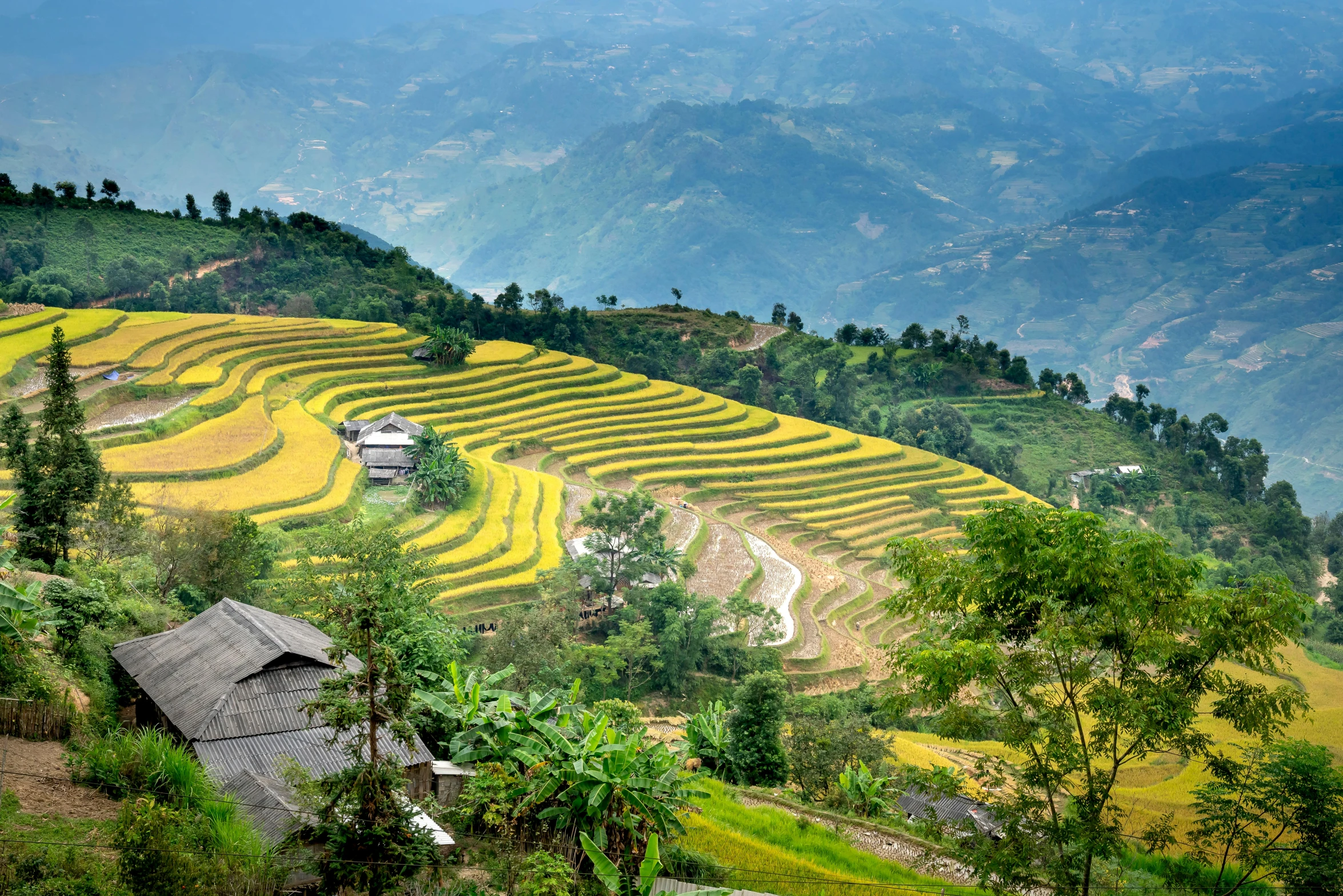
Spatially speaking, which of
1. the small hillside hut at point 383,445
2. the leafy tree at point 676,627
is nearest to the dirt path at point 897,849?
the leafy tree at point 676,627

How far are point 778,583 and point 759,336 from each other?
35.7 meters

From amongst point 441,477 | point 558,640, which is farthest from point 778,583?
point 558,640

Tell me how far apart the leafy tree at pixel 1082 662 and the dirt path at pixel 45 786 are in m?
6.58

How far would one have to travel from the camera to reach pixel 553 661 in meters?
18.7

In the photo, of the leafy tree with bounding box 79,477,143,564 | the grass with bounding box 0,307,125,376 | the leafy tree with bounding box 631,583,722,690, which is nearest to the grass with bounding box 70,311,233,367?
the grass with bounding box 0,307,125,376

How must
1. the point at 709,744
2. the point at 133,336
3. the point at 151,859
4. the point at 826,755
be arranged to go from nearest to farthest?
the point at 151,859, the point at 826,755, the point at 709,744, the point at 133,336

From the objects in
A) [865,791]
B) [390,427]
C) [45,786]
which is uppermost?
[390,427]

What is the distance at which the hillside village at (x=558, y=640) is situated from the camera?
7.09 m

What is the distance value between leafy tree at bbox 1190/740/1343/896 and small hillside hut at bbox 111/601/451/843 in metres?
6.73

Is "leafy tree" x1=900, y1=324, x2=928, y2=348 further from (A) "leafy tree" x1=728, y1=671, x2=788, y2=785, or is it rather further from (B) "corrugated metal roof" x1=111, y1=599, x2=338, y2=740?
(B) "corrugated metal roof" x1=111, y1=599, x2=338, y2=740

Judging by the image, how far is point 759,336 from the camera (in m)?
63.2

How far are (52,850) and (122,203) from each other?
2216 inches

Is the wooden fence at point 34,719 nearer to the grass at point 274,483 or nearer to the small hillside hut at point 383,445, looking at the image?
the grass at point 274,483

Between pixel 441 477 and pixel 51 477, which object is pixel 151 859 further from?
pixel 441 477
